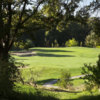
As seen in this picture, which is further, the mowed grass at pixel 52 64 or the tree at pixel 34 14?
the mowed grass at pixel 52 64

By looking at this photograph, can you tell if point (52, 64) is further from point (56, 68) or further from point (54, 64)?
point (56, 68)

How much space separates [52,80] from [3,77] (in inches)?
→ 585

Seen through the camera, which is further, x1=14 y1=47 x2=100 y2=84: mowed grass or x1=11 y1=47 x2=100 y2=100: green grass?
x1=14 y1=47 x2=100 y2=84: mowed grass

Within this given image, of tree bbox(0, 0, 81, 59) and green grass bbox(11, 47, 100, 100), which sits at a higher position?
tree bbox(0, 0, 81, 59)

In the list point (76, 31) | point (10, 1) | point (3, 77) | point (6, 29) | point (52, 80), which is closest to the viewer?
point (3, 77)

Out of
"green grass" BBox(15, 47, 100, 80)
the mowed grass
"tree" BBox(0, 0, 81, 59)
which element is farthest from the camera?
"green grass" BBox(15, 47, 100, 80)

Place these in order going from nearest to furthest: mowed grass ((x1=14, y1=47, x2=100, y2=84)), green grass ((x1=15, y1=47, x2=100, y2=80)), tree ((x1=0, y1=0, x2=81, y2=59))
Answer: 1. tree ((x1=0, y1=0, x2=81, y2=59))
2. mowed grass ((x1=14, y1=47, x2=100, y2=84))
3. green grass ((x1=15, y1=47, x2=100, y2=80))

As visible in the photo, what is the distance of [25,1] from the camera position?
9.04m

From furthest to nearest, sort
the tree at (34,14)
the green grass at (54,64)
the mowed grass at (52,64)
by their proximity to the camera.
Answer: the green grass at (54,64) < the mowed grass at (52,64) < the tree at (34,14)

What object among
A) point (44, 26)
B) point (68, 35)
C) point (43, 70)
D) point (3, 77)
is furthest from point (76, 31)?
point (3, 77)

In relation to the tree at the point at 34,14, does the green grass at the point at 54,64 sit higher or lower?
lower

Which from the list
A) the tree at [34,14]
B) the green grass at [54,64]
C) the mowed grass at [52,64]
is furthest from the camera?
the green grass at [54,64]

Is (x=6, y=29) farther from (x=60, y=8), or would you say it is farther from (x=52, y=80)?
(x=52, y=80)

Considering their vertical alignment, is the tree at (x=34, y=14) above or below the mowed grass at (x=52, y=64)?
above
